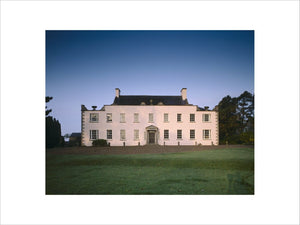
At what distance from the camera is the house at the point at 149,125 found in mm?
19297

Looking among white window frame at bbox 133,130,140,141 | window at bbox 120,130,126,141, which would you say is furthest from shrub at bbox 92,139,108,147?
white window frame at bbox 133,130,140,141

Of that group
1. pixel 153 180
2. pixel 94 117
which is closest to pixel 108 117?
pixel 94 117

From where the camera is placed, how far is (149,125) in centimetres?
1964

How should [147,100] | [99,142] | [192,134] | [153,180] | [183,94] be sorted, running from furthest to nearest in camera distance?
[183,94] → [147,100] → [192,134] → [99,142] → [153,180]

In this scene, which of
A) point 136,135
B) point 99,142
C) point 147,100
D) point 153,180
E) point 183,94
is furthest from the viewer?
point 183,94

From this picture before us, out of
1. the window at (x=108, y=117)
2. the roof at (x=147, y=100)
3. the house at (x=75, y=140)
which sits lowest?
the house at (x=75, y=140)

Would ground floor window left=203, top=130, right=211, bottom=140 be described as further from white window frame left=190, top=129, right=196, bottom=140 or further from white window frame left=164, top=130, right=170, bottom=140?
white window frame left=164, top=130, right=170, bottom=140

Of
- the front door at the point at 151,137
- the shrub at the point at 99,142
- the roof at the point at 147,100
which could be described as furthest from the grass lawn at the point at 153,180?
the roof at the point at 147,100

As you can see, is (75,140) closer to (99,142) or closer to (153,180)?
(99,142)

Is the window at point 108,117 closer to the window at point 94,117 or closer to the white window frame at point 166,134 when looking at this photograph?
the window at point 94,117

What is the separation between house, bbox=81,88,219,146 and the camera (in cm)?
1930

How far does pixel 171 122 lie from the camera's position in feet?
64.9

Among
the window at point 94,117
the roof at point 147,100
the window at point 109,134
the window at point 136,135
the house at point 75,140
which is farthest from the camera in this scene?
the roof at point 147,100

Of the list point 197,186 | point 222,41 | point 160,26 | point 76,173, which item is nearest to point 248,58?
point 222,41
